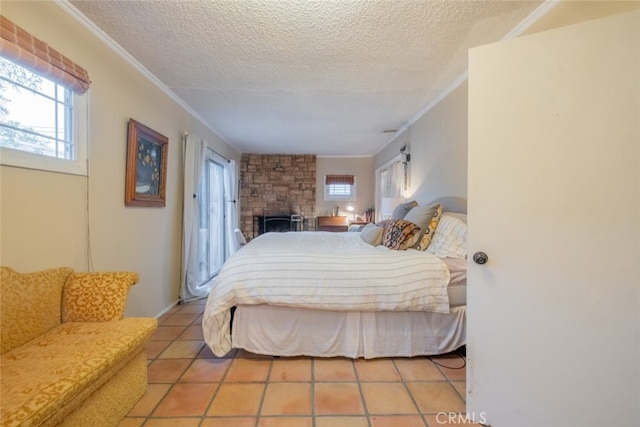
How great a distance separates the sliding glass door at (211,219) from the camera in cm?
393

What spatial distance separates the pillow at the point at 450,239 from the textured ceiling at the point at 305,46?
133 centimetres

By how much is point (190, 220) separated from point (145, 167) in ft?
3.00

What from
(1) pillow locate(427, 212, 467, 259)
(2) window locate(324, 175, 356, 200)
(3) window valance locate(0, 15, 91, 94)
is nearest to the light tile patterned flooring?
(1) pillow locate(427, 212, 467, 259)

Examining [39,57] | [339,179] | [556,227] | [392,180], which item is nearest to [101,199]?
[39,57]

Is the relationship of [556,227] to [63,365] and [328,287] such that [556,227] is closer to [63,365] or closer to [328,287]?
[328,287]

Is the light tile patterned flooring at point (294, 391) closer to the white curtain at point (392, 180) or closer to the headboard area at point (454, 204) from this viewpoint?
the headboard area at point (454, 204)

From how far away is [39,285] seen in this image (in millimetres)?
1405

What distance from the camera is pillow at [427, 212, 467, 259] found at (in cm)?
200

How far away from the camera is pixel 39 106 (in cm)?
154

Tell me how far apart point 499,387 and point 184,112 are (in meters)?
3.72

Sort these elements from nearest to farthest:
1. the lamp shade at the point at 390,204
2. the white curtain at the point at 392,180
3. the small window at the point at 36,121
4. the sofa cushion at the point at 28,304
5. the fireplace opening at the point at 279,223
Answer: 1. the sofa cushion at the point at 28,304
2. the small window at the point at 36,121
3. the lamp shade at the point at 390,204
4. the white curtain at the point at 392,180
5. the fireplace opening at the point at 279,223

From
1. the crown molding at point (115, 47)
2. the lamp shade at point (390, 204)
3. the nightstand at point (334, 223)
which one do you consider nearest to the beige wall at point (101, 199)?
the crown molding at point (115, 47)

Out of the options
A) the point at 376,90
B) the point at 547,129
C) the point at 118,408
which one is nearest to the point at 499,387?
the point at 547,129

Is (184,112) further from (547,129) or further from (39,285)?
(547,129)
